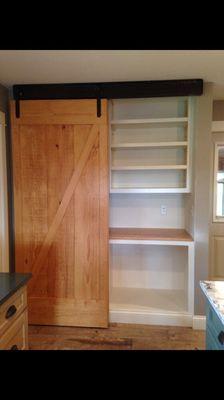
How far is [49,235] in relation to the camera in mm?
2334

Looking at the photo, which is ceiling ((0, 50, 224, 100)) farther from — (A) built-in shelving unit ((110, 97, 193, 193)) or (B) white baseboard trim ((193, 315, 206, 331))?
(B) white baseboard trim ((193, 315, 206, 331))

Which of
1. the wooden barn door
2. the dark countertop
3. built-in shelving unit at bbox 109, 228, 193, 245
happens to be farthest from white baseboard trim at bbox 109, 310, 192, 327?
the dark countertop

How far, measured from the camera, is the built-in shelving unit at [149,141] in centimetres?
257

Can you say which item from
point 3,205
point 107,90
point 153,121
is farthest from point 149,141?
point 3,205

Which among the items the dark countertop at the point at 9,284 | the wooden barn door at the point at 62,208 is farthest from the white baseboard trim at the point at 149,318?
the dark countertop at the point at 9,284

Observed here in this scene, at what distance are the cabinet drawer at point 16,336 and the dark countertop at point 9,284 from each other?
19cm

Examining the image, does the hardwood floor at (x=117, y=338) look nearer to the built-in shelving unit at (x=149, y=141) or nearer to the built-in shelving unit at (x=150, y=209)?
the built-in shelving unit at (x=150, y=209)

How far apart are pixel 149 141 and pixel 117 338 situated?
2.04 metres

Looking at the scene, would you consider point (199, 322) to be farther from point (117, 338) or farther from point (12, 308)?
point (12, 308)

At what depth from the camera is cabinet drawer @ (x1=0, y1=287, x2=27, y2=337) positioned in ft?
3.84

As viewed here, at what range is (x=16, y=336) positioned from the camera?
4.26 feet
